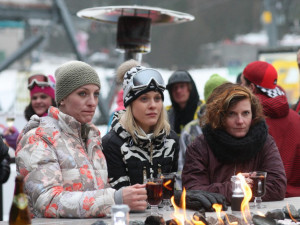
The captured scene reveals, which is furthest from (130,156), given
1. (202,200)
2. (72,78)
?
(72,78)

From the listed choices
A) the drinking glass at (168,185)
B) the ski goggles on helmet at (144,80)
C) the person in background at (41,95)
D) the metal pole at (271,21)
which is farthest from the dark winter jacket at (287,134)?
the metal pole at (271,21)

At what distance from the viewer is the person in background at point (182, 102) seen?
20.3ft

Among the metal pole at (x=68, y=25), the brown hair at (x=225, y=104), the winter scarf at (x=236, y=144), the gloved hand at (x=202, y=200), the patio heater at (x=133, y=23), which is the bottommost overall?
the gloved hand at (x=202, y=200)

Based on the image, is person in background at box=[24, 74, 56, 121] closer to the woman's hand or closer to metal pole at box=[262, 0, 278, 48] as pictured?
the woman's hand

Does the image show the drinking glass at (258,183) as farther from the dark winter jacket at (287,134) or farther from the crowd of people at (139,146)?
the dark winter jacket at (287,134)

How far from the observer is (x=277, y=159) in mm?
3748

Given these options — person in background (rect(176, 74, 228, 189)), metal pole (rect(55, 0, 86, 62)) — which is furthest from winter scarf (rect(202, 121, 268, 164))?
metal pole (rect(55, 0, 86, 62))

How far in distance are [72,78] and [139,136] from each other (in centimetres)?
68

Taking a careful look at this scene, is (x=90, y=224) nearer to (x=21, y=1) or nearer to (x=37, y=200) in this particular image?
(x=37, y=200)

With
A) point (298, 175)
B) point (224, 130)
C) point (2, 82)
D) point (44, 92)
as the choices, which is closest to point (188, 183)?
point (224, 130)

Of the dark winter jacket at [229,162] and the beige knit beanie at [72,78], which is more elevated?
the beige knit beanie at [72,78]

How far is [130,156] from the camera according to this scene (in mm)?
3631

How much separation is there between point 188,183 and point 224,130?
0.43 meters

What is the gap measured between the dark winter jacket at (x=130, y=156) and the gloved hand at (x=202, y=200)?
39cm
